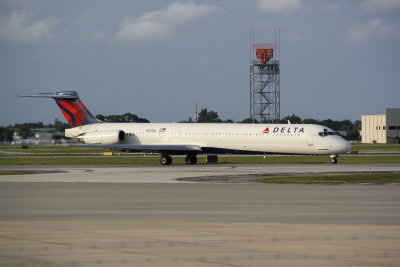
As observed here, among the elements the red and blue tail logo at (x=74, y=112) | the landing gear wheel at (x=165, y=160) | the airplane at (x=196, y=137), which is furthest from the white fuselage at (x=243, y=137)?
the red and blue tail logo at (x=74, y=112)

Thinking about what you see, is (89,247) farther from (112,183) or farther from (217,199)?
(112,183)

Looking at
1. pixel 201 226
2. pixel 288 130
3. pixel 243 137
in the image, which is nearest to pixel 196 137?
pixel 243 137

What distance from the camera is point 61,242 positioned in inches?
549

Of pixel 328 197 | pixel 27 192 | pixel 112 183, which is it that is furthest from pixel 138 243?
pixel 112 183

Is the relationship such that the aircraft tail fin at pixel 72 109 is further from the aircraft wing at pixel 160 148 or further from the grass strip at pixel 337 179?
the grass strip at pixel 337 179

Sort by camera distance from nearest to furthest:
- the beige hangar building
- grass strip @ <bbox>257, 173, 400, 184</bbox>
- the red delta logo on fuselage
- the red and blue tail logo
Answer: grass strip @ <bbox>257, 173, 400, 184</bbox>, the red delta logo on fuselage, the red and blue tail logo, the beige hangar building

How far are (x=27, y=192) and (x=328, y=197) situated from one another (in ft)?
40.5

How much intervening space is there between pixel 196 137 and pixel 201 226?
39428 mm

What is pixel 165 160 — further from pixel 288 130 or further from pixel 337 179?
pixel 337 179

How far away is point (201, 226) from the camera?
54.3 feet

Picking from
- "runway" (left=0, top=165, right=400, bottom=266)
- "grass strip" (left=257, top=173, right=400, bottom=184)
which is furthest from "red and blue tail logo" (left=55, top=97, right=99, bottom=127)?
"runway" (left=0, top=165, right=400, bottom=266)

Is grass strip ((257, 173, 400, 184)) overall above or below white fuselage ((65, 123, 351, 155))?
below

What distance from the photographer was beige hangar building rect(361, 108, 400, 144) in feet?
518

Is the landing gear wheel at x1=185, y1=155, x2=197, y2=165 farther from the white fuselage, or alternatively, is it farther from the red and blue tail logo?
the red and blue tail logo
